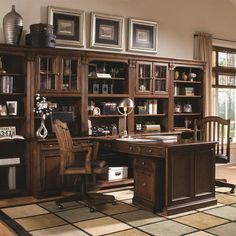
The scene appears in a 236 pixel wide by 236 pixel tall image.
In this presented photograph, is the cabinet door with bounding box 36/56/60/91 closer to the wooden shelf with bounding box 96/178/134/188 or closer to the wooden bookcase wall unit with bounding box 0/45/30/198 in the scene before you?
the wooden bookcase wall unit with bounding box 0/45/30/198

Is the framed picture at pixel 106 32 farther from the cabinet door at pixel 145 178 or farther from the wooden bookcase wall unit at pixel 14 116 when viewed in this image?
the cabinet door at pixel 145 178

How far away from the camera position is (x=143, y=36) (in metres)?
6.89

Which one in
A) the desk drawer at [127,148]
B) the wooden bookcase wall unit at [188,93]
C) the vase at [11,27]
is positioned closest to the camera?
the desk drawer at [127,148]

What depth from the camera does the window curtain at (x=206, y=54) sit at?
24.6ft

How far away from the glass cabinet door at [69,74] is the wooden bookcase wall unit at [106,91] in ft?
0.88

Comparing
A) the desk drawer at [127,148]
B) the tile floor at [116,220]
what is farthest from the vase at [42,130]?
the desk drawer at [127,148]

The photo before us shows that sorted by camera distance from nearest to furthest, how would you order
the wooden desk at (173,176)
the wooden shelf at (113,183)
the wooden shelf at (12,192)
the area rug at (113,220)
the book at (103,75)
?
1. the area rug at (113,220)
2. the wooden desk at (173,176)
3. the wooden shelf at (12,192)
4. the wooden shelf at (113,183)
5. the book at (103,75)

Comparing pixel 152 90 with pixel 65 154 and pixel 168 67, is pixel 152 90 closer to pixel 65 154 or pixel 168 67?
pixel 168 67

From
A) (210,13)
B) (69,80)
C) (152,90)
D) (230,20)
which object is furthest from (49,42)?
(230,20)

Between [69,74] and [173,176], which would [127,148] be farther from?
[69,74]

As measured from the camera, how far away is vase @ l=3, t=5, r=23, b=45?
5.37 meters

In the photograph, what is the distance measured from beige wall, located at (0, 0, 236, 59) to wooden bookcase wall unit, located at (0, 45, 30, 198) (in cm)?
64

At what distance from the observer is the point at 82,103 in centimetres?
587

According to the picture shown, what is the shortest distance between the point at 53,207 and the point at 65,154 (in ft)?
2.19
